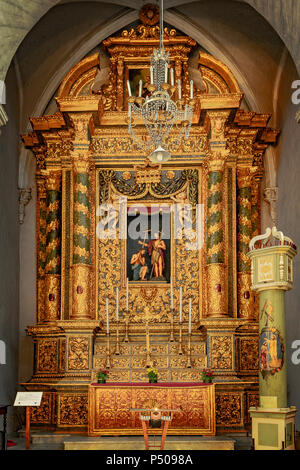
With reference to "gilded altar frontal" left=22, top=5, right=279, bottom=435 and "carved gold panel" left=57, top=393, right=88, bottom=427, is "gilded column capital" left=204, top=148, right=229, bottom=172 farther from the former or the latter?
"carved gold panel" left=57, top=393, right=88, bottom=427

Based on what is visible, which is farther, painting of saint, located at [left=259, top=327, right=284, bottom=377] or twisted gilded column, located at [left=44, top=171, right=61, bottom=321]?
twisted gilded column, located at [left=44, top=171, right=61, bottom=321]

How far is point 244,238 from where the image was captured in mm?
12508

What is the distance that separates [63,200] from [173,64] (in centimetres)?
311

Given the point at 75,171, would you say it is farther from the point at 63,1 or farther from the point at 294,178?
the point at 294,178

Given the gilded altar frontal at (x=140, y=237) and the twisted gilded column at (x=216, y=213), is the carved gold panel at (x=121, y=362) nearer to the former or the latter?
the gilded altar frontal at (x=140, y=237)

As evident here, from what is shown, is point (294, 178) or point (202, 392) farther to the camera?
point (294, 178)

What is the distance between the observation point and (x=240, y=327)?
11867mm

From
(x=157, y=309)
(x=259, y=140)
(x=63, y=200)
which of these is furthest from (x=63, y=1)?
(x=157, y=309)

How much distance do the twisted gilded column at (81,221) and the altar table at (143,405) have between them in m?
1.65

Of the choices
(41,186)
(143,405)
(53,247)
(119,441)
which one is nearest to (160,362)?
(143,405)

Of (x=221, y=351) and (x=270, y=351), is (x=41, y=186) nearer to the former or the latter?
(x=221, y=351)

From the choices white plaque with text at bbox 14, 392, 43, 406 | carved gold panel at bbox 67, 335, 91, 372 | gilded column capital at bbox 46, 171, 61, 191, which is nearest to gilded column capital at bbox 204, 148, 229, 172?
gilded column capital at bbox 46, 171, 61, 191

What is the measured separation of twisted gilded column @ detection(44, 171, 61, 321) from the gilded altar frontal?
0.8 inches

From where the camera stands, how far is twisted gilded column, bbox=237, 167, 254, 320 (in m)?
12.3
